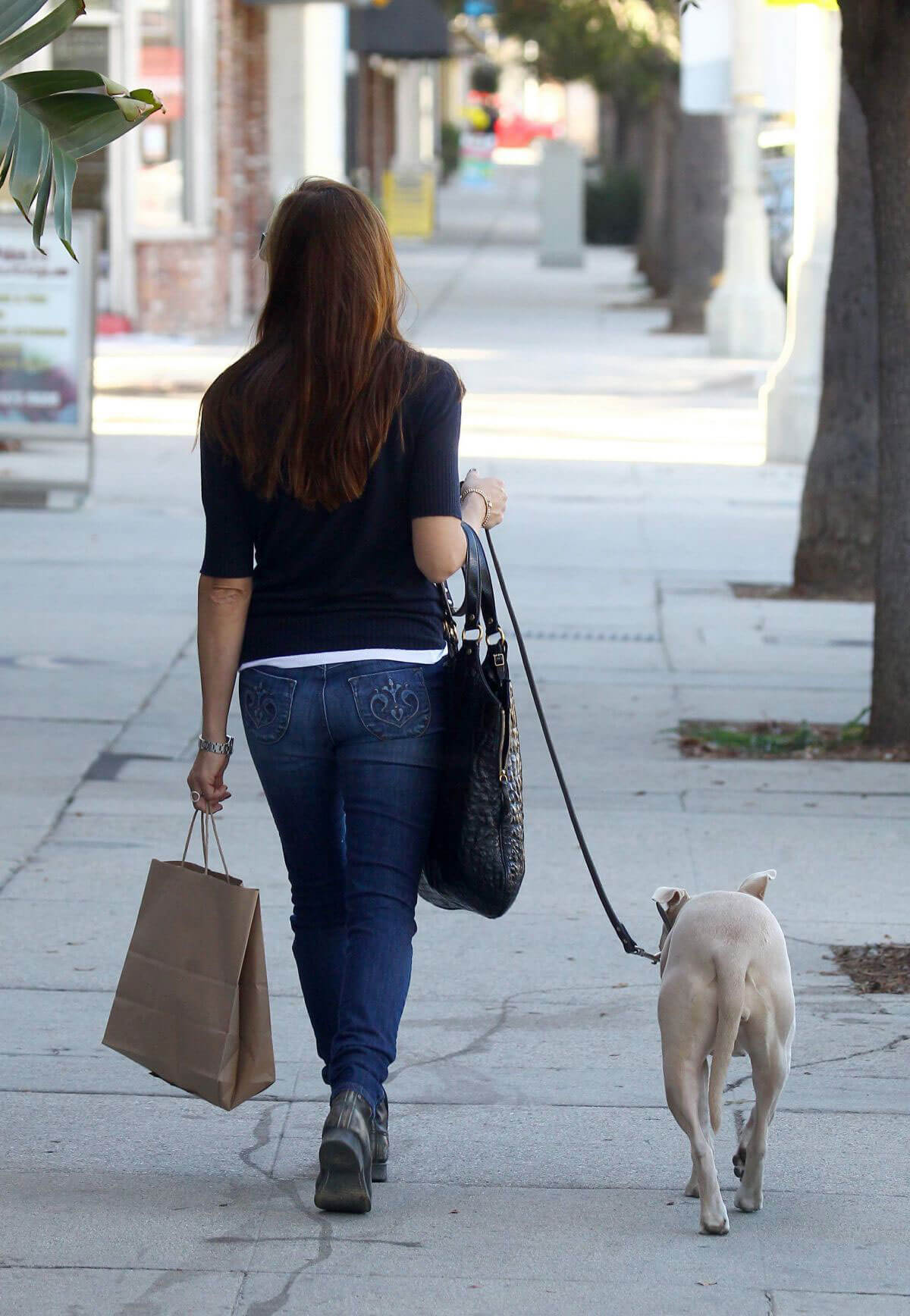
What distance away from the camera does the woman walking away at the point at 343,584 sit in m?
3.54

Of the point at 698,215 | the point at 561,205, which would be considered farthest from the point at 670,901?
the point at 561,205

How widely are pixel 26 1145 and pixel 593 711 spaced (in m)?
4.39

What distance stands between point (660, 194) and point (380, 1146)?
30900 mm

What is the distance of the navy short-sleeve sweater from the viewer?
11.7 feet

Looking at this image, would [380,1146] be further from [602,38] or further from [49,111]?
[602,38]

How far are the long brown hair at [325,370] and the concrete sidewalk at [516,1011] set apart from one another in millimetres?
1335

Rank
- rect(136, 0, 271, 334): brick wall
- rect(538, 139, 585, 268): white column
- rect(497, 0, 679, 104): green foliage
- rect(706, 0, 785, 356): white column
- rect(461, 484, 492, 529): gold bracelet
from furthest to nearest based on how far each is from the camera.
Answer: rect(538, 139, 585, 268): white column
rect(497, 0, 679, 104): green foliage
rect(136, 0, 271, 334): brick wall
rect(706, 0, 785, 356): white column
rect(461, 484, 492, 529): gold bracelet

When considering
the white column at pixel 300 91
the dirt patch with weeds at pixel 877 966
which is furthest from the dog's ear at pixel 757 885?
the white column at pixel 300 91

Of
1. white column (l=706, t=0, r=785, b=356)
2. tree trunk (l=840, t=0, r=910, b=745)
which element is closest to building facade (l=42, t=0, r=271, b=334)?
white column (l=706, t=0, r=785, b=356)

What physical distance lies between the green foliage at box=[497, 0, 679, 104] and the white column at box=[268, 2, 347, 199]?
15.1 feet

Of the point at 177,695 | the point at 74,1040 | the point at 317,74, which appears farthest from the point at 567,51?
the point at 74,1040

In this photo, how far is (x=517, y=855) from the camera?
370cm

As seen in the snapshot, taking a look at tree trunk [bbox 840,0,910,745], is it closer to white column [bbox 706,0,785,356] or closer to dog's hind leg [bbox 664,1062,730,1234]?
dog's hind leg [bbox 664,1062,730,1234]

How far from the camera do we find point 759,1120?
3.60m
